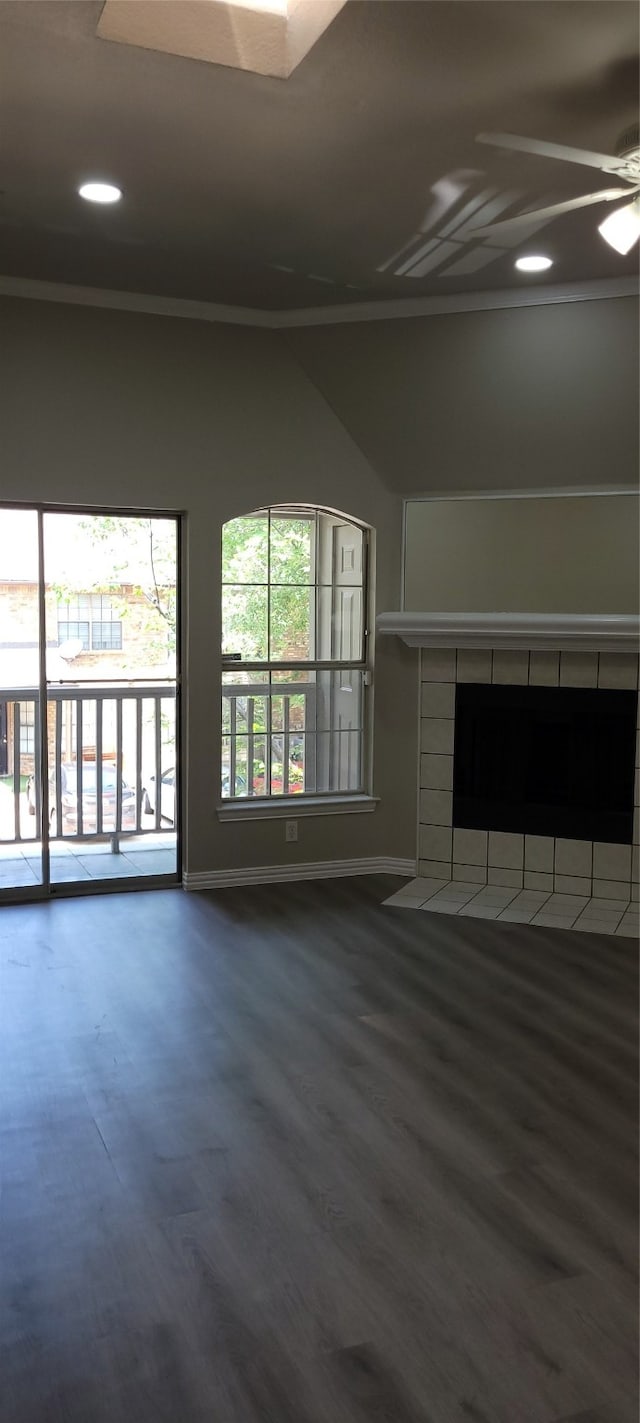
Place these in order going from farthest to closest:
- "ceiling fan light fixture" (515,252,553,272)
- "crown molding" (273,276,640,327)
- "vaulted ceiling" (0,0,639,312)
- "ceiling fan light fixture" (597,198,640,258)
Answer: "crown molding" (273,276,640,327), "ceiling fan light fixture" (515,252,553,272), "ceiling fan light fixture" (597,198,640,258), "vaulted ceiling" (0,0,639,312)

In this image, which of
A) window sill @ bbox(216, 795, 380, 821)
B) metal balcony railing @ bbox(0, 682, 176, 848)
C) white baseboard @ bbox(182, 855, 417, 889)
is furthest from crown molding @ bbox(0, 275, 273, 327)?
white baseboard @ bbox(182, 855, 417, 889)

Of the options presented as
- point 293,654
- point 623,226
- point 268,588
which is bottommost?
point 293,654

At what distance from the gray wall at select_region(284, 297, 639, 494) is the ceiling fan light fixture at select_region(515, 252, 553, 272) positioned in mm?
317

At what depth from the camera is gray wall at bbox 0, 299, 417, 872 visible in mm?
4648

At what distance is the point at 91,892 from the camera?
5004 mm

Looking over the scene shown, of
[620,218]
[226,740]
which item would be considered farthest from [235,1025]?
[620,218]

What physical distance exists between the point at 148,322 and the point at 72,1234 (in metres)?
3.83

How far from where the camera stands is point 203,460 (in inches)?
194

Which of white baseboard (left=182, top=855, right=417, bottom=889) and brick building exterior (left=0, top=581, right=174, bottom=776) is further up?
brick building exterior (left=0, top=581, right=174, bottom=776)

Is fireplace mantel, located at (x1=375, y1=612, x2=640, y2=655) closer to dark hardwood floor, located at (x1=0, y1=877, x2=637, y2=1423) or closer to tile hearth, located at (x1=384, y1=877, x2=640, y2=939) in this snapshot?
tile hearth, located at (x1=384, y1=877, x2=640, y2=939)

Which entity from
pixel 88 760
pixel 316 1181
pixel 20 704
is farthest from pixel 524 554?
pixel 316 1181

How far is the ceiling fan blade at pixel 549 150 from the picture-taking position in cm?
285

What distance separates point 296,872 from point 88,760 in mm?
1180

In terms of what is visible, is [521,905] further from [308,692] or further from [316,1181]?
[316,1181]
